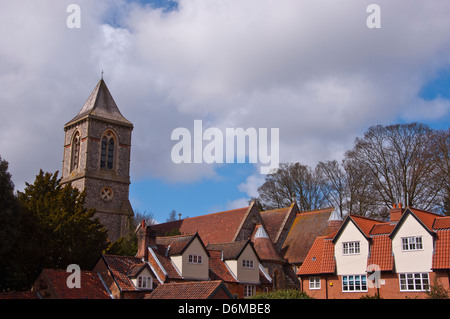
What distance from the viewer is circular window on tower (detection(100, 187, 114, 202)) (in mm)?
56125

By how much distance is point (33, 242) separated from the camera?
30.7 metres

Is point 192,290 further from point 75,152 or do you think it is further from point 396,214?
point 75,152

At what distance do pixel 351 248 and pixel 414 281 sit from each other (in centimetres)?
538

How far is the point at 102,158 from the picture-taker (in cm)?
5828

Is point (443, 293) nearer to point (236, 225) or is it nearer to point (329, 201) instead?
point (236, 225)

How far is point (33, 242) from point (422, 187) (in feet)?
108

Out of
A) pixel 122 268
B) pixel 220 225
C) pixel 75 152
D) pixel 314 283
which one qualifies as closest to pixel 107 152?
pixel 75 152

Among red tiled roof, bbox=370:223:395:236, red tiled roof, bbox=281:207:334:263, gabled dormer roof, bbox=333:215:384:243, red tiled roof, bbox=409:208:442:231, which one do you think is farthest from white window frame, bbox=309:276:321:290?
red tiled roof, bbox=409:208:442:231

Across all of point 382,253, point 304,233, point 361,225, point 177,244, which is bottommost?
point 382,253

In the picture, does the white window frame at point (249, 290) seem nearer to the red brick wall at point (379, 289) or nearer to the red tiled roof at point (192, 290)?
the red brick wall at point (379, 289)

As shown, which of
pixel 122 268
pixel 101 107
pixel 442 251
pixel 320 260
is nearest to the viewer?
pixel 442 251

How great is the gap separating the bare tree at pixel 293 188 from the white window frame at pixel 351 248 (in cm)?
2202

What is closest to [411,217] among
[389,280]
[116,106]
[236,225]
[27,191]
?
[389,280]

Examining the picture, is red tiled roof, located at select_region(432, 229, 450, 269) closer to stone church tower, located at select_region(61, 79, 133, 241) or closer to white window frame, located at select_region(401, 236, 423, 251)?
white window frame, located at select_region(401, 236, 423, 251)
